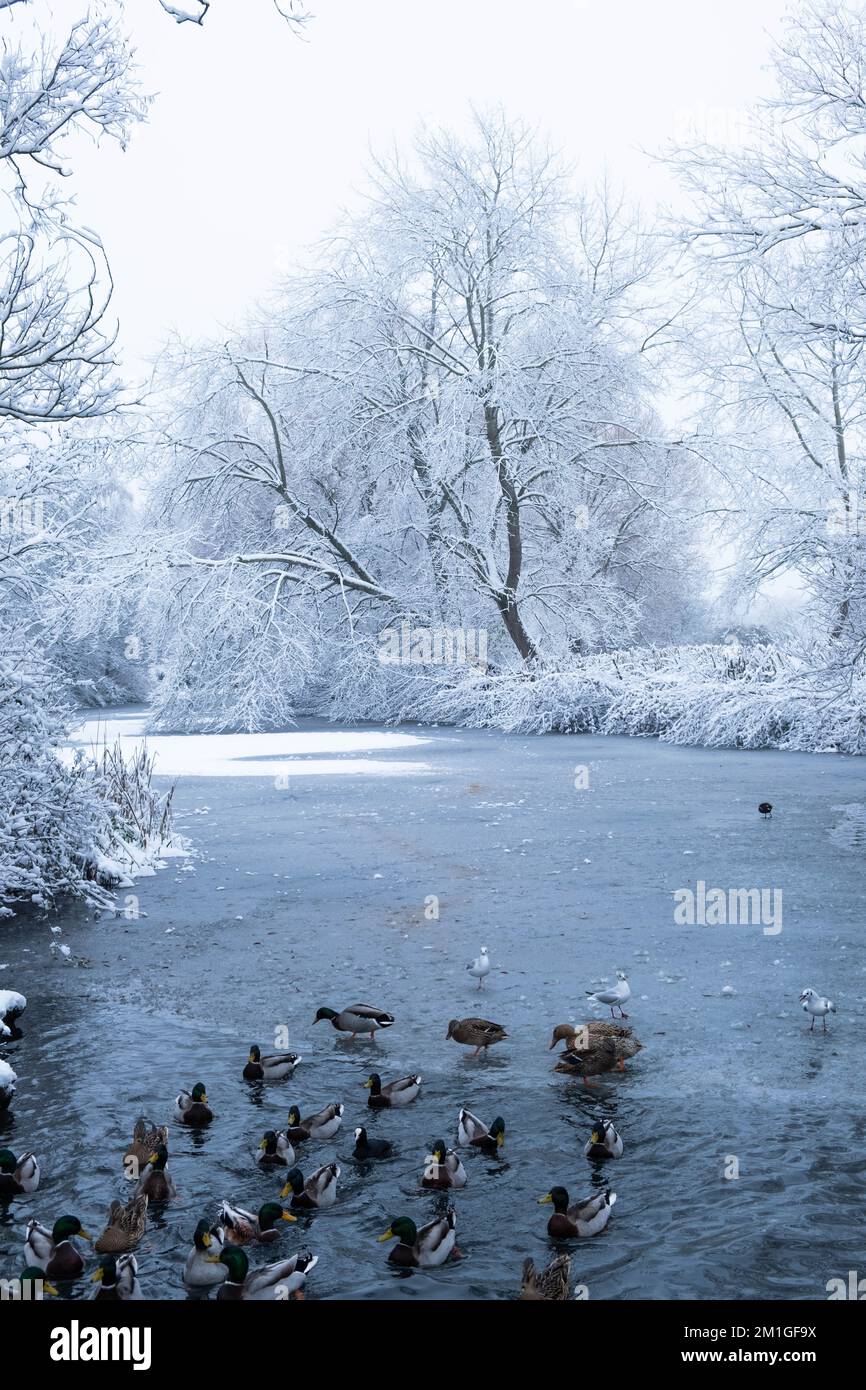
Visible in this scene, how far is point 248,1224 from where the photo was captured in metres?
4.82

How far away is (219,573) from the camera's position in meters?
29.9

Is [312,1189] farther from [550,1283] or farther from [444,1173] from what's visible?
[550,1283]

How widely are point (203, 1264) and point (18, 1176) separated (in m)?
1.13

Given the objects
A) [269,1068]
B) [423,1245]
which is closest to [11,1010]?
[269,1068]

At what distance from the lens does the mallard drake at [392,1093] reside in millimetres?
6059

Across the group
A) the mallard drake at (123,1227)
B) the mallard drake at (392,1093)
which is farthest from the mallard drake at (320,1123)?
the mallard drake at (123,1227)

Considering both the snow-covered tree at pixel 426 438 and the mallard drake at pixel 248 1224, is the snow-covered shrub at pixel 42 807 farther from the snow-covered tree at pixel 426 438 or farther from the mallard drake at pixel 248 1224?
the snow-covered tree at pixel 426 438

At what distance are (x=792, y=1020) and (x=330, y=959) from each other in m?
3.27

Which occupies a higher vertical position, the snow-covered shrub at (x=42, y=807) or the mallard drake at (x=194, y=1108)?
the snow-covered shrub at (x=42, y=807)

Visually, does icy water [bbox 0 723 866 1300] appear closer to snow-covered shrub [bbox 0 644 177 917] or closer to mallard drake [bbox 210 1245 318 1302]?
mallard drake [bbox 210 1245 318 1302]

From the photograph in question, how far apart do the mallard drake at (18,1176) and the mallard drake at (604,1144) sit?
2372mm

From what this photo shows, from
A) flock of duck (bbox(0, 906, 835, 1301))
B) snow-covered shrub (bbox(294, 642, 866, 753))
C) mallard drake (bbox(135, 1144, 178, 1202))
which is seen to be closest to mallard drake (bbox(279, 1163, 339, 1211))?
flock of duck (bbox(0, 906, 835, 1301))

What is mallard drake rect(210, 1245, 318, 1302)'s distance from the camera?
430cm

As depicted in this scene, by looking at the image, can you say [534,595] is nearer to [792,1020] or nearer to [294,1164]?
[792,1020]
